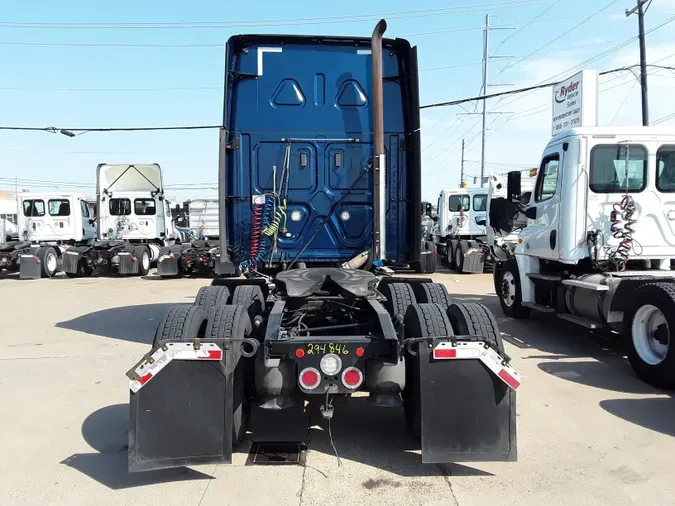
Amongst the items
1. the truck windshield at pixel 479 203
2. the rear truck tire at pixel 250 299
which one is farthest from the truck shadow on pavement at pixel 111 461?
the truck windshield at pixel 479 203

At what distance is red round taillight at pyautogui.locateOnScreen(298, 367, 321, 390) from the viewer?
3574 millimetres

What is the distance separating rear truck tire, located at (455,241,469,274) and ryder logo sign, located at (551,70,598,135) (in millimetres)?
4501

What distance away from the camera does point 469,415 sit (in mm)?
3469

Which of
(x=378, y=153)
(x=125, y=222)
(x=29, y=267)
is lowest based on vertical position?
(x=29, y=267)

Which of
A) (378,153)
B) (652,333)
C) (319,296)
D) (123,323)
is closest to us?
(319,296)

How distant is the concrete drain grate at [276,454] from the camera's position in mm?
3832

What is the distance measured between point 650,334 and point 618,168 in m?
2.17

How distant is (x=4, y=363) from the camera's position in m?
6.79

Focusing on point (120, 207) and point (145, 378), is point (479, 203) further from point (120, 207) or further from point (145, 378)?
point (145, 378)

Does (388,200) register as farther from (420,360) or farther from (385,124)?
(420,360)

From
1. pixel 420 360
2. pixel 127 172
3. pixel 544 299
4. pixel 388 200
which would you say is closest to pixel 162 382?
pixel 420 360

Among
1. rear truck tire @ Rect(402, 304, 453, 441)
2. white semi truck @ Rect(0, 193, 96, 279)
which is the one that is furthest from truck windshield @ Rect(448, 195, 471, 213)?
rear truck tire @ Rect(402, 304, 453, 441)

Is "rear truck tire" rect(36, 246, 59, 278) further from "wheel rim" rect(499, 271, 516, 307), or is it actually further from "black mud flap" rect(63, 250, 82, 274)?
"wheel rim" rect(499, 271, 516, 307)

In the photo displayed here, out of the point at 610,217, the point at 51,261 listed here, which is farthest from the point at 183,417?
the point at 51,261
